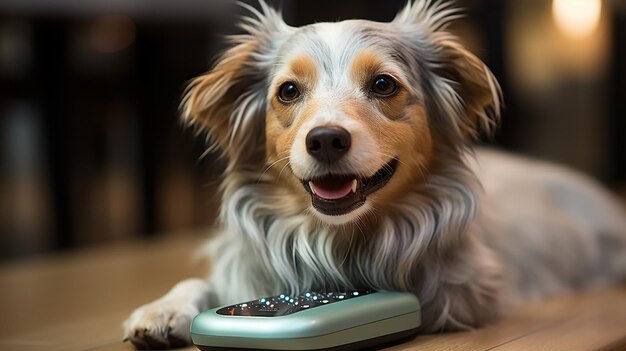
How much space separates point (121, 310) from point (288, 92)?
0.76m

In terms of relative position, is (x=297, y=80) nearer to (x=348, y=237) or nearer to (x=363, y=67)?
(x=363, y=67)

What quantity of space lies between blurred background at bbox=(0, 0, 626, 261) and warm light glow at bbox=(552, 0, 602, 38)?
0.02m

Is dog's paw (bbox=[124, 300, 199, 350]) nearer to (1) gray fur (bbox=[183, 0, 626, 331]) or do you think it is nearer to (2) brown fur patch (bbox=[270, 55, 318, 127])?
(1) gray fur (bbox=[183, 0, 626, 331])

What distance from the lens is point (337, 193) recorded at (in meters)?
1.35

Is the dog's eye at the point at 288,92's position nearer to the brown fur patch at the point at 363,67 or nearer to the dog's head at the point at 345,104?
the dog's head at the point at 345,104

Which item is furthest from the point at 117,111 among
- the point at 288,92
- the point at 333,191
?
the point at 333,191

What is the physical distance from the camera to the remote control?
3.92ft

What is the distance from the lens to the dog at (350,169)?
4.52ft

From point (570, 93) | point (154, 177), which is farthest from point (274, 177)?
point (570, 93)

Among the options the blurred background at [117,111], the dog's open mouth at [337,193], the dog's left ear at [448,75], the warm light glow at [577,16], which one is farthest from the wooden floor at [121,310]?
the warm light glow at [577,16]

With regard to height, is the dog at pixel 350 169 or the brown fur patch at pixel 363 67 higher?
the brown fur patch at pixel 363 67

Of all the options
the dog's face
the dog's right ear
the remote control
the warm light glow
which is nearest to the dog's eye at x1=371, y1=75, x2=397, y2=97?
the dog's face

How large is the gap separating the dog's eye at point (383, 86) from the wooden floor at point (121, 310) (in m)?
0.43

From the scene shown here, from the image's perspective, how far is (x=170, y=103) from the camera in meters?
3.46
